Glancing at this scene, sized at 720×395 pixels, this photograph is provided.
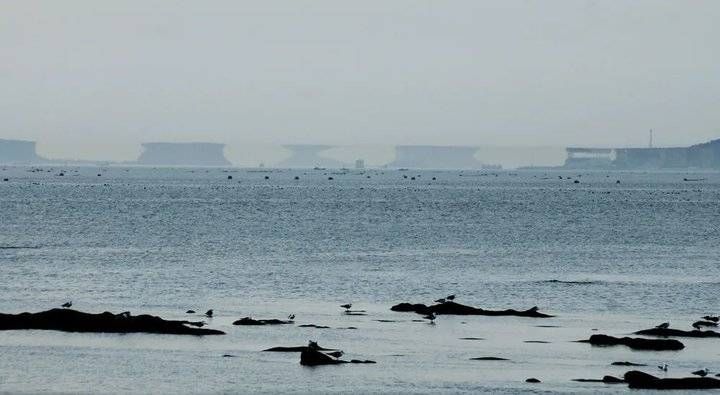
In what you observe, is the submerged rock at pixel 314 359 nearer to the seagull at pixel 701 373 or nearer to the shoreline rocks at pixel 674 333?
the seagull at pixel 701 373

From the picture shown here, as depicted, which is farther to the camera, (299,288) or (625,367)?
(299,288)

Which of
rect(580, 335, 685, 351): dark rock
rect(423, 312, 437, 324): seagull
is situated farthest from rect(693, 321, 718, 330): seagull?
rect(423, 312, 437, 324): seagull

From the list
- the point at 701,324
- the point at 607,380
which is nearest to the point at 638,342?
the point at 701,324

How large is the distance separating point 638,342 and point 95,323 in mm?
18624

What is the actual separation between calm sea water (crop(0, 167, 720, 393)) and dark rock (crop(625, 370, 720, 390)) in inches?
24.9

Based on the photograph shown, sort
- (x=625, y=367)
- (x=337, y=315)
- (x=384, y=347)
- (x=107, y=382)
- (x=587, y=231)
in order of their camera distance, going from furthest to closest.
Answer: (x=587, y=231) → (x=337, y=315) → (x=384, y=347) → (x=625, y=367) → (x=107, y=382)

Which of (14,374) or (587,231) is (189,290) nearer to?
(14,374)

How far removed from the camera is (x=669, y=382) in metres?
37.2

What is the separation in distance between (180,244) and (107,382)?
195 feet

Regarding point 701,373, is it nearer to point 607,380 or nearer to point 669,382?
point 669,382

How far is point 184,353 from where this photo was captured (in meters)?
42.8

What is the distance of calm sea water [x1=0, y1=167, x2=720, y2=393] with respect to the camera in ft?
129

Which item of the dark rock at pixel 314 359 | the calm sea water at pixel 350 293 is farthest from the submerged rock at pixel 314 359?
the calm sea water at pixel 350 293

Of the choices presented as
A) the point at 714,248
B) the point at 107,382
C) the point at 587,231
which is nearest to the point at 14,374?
the point at 107,382
